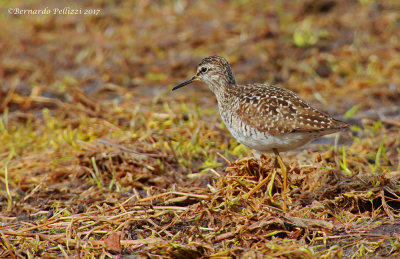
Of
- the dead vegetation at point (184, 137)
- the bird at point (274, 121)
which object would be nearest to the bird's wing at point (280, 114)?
the bird at point (274, 121)

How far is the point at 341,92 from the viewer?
960 cm

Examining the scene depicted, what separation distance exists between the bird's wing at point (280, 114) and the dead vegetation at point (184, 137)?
45cm

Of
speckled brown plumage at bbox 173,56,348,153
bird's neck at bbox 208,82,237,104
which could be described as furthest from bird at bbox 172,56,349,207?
bird's neck at bbox 208,82,237,104

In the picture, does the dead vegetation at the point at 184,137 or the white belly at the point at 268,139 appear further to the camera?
the white belly at the point at 268,139

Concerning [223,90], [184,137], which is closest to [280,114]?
[223,90]

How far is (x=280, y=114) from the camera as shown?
5.70 metres

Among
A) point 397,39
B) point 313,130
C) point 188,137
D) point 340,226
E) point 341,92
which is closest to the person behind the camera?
point 340,226

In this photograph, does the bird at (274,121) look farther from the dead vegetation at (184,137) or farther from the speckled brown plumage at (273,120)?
the dead vegetation at (184,137)

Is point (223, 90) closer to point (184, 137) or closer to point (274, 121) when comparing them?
point (184, 137)

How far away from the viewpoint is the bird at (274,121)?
18.2 feet

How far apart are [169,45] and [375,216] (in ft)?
22.9

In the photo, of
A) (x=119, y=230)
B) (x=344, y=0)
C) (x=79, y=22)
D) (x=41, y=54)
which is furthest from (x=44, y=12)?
(x=119, y=230)

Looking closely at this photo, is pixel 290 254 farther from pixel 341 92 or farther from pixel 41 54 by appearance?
pixel 41 54

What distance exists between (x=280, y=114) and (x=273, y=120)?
0.09m
